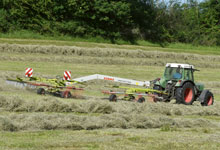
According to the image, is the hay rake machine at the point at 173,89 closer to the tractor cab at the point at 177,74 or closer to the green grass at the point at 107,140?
the tractor cab at the point at 177,74

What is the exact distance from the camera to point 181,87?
1680 centimetres

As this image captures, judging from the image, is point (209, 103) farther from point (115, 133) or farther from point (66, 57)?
point (66, 57)

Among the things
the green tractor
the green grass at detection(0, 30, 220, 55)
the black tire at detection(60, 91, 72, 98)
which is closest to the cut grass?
the green grass at detection(0, 30, 220, 55)

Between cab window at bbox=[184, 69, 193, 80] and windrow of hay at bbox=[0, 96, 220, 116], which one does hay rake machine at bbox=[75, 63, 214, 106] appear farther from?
windrow of hay at bbox=[0, 96, 220, 116]

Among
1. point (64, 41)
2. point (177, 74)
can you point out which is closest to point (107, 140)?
point (177, 74)

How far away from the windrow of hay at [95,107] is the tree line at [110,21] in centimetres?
2421

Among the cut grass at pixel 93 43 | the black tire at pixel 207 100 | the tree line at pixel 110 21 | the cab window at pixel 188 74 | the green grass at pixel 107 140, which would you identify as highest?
the tree line at pixel 110 21

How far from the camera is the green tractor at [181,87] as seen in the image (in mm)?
16781

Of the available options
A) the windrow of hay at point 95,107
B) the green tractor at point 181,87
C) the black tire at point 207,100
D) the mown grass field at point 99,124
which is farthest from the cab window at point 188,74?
the windrow of hay at point 95,107

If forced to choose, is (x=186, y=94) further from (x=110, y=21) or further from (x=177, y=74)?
(x=110, y=21)

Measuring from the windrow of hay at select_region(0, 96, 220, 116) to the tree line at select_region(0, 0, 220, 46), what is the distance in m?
24.2

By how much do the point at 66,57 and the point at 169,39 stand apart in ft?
60.6

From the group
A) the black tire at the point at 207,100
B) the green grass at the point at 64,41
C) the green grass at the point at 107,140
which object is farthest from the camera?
the green grass at the point at 64,41

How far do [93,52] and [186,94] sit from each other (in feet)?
53.2
